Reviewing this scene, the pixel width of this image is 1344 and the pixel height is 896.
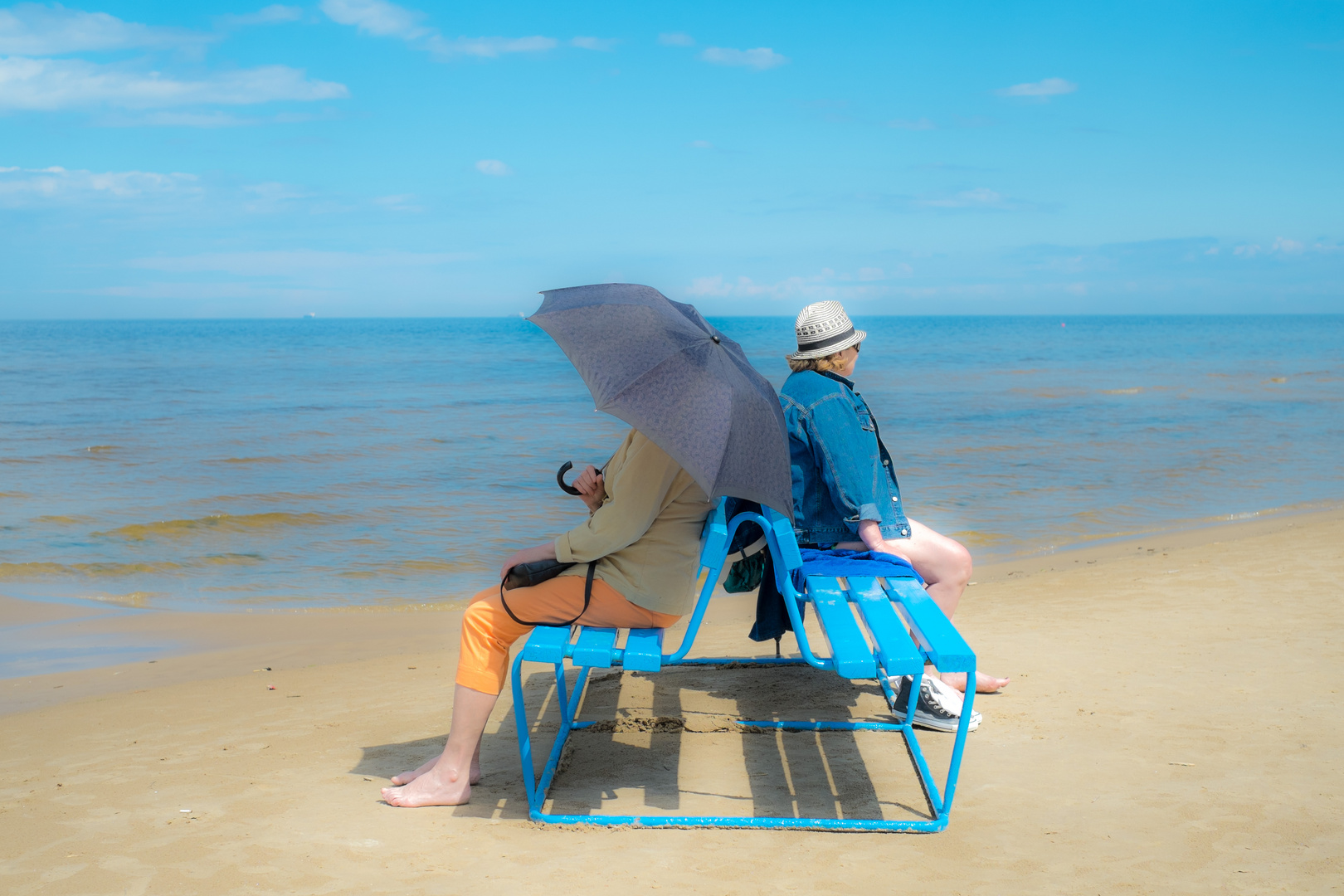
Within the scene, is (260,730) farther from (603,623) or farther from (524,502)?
(524,502)

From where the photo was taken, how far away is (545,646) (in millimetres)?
3078

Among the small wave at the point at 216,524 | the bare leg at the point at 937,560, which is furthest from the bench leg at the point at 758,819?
the small wave at the point at 216,524

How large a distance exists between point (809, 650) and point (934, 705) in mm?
1081

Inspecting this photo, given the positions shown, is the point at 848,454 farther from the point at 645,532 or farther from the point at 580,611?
the point at 580,611

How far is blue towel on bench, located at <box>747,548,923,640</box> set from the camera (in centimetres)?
370

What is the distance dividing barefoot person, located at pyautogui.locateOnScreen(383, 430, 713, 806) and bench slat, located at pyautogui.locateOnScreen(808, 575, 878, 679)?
0.46 meters

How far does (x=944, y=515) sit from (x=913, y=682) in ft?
20.9

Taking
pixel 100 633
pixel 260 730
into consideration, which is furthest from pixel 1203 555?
pixel 100 633

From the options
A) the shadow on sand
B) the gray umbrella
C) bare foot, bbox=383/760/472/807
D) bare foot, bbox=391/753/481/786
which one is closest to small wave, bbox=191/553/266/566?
the shadow on sand

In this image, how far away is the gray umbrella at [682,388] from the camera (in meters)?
2.95

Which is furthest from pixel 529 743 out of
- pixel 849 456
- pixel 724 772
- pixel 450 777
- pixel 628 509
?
pixel 849 456

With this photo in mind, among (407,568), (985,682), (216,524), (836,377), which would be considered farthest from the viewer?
(216,524)

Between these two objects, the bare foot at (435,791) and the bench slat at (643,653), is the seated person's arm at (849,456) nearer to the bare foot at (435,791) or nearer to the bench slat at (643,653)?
the bench slat at (643,653)

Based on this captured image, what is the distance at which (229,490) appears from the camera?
39.0 feet
